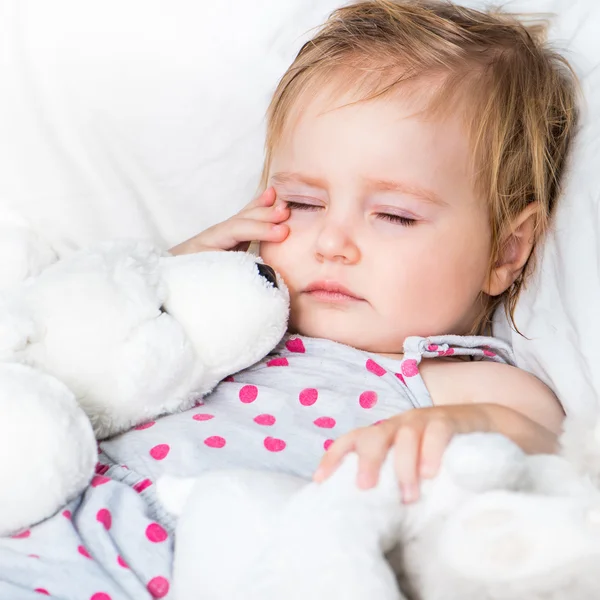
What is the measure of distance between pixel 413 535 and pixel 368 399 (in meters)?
0.38

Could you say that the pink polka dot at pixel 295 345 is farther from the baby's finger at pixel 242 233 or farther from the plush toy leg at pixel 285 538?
the plush toy leg at pixel 285 538

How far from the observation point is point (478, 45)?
→ 3.79 ft

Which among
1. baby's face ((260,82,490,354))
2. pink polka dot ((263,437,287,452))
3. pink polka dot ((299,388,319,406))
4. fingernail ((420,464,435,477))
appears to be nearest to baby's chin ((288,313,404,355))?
baby's face ((260,82,490,354))

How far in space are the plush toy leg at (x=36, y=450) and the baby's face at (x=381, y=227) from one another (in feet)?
1.26

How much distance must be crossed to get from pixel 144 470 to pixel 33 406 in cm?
16

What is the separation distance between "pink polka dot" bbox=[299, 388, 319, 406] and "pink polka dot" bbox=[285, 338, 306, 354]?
0.36 feet

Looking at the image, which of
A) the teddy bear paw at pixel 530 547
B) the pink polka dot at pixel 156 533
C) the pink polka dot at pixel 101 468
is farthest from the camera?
the pink polka dot at pixel 101 468

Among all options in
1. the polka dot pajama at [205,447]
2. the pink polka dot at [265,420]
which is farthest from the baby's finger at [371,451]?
the pink polka dot at [265,420]

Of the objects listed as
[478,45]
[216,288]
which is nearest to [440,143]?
[478,45]

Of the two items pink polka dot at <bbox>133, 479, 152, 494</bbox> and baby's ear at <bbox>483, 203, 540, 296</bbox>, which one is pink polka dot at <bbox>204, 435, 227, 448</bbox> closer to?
pink polka dot at <bbox>133, 479, 152, 494</bbox>

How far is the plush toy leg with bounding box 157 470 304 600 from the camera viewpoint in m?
0.62

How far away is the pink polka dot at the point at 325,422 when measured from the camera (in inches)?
36.9

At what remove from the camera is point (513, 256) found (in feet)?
3.80

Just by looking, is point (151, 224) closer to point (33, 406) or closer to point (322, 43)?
point (322, 43)
